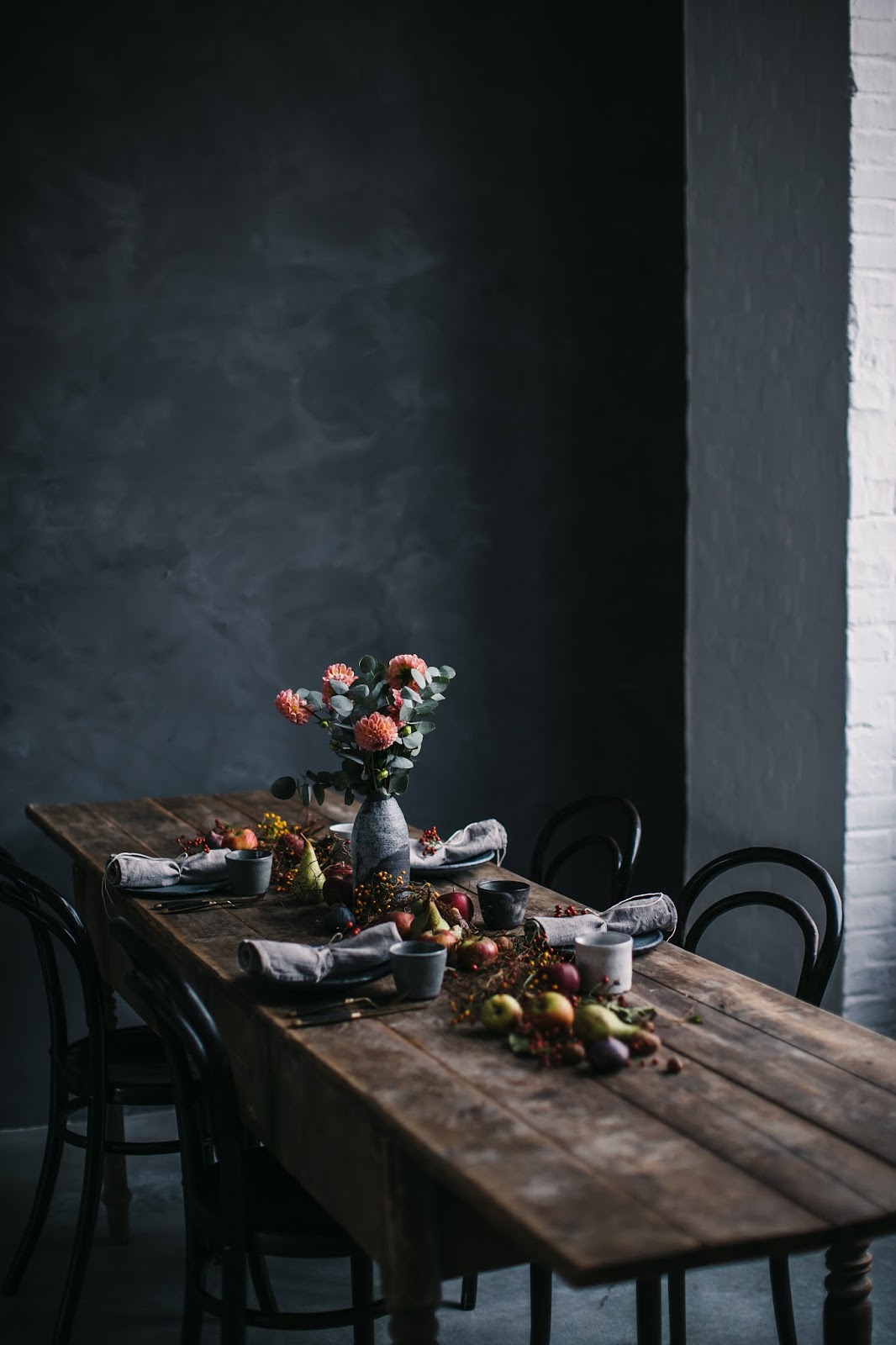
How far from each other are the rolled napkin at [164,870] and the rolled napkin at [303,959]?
62cm

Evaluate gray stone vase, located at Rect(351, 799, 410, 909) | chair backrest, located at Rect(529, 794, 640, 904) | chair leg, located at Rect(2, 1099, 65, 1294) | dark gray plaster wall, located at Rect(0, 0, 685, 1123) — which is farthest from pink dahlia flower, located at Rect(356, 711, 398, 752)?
dark gray plaster wall, located at Rect(0, 0, 685, 1123)

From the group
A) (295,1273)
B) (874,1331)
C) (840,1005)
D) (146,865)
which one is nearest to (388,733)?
(146,865)

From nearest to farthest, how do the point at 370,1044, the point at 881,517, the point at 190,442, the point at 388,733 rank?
the point at 370,1044 → the point at 388,733 → the point at 881,517 → the point at 190,442

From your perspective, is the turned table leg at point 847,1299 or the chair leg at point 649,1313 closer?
the turned table leg at point 847,1299

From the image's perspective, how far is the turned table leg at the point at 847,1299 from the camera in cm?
173

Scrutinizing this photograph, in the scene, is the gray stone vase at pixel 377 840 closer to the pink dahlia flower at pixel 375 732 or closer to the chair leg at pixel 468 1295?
the pink dahlia flower at pixel 375 732

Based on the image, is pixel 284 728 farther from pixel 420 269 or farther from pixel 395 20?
pixel 395 20

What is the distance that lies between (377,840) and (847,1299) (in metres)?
1.11

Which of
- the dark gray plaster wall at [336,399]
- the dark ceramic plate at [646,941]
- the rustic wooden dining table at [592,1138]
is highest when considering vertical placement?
the dark gray plaster wall at [336,399]

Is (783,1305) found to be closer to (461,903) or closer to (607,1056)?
(461,903)

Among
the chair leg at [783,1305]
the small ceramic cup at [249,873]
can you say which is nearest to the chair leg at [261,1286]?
the small ceramic cup at [249,873]

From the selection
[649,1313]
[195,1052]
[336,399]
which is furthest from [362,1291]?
[336,399]

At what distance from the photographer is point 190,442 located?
148 inches

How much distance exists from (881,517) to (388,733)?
1.59 m
